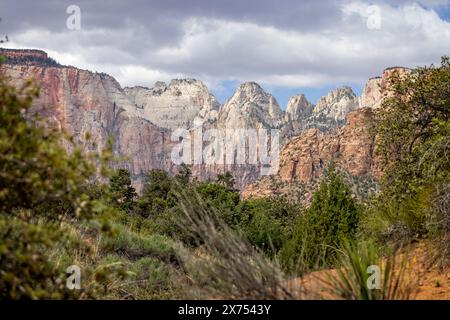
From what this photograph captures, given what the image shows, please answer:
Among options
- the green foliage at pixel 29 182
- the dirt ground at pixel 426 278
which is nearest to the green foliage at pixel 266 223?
the dirt ground at pixel 426 278

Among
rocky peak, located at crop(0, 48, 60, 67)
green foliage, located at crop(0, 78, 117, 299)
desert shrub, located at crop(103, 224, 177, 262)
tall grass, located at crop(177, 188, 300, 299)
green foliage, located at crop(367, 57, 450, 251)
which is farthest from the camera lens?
rocky peak, located at crop(0, 48, 60, 67)

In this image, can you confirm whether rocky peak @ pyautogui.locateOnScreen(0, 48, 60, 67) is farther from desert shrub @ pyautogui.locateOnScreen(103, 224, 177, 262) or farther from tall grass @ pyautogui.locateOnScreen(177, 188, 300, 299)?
tall grass @ pyautogui.locateOnScreen(177, 188, 300, 299)

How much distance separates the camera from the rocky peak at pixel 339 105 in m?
182

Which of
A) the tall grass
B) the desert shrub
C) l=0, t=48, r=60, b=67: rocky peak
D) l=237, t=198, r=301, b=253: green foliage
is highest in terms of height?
l=0, t=48, r=60, b=67: rocky peak

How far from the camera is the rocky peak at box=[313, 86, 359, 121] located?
182500 millimetres

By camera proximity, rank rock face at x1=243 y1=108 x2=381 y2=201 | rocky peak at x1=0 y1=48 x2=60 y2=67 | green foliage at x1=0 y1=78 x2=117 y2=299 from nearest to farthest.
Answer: green foliage at x1=0 y1=78 x2=117 y2=299 < rock face at x1=243 y1=108 x2=381 y2=201 < rocky peak at x1=0 y1=48 x2=60 y2=67

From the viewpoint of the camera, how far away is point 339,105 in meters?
190

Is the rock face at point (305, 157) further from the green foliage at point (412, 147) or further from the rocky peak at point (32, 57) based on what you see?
the rocky peak at point (32, 57)

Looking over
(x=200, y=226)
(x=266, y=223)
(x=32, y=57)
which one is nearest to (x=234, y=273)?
(x=200, y=226)

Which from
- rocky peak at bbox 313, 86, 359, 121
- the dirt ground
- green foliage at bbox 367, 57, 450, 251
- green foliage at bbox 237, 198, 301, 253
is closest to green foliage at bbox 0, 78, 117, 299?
the dirt ground

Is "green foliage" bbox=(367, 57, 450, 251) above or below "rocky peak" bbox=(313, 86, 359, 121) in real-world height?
below

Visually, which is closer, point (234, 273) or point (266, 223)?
point (234, 273)

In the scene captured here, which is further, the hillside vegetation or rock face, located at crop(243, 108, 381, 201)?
rock face, located at crop(243, 108, 381, 201)

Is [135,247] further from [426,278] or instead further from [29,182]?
[29,182]
